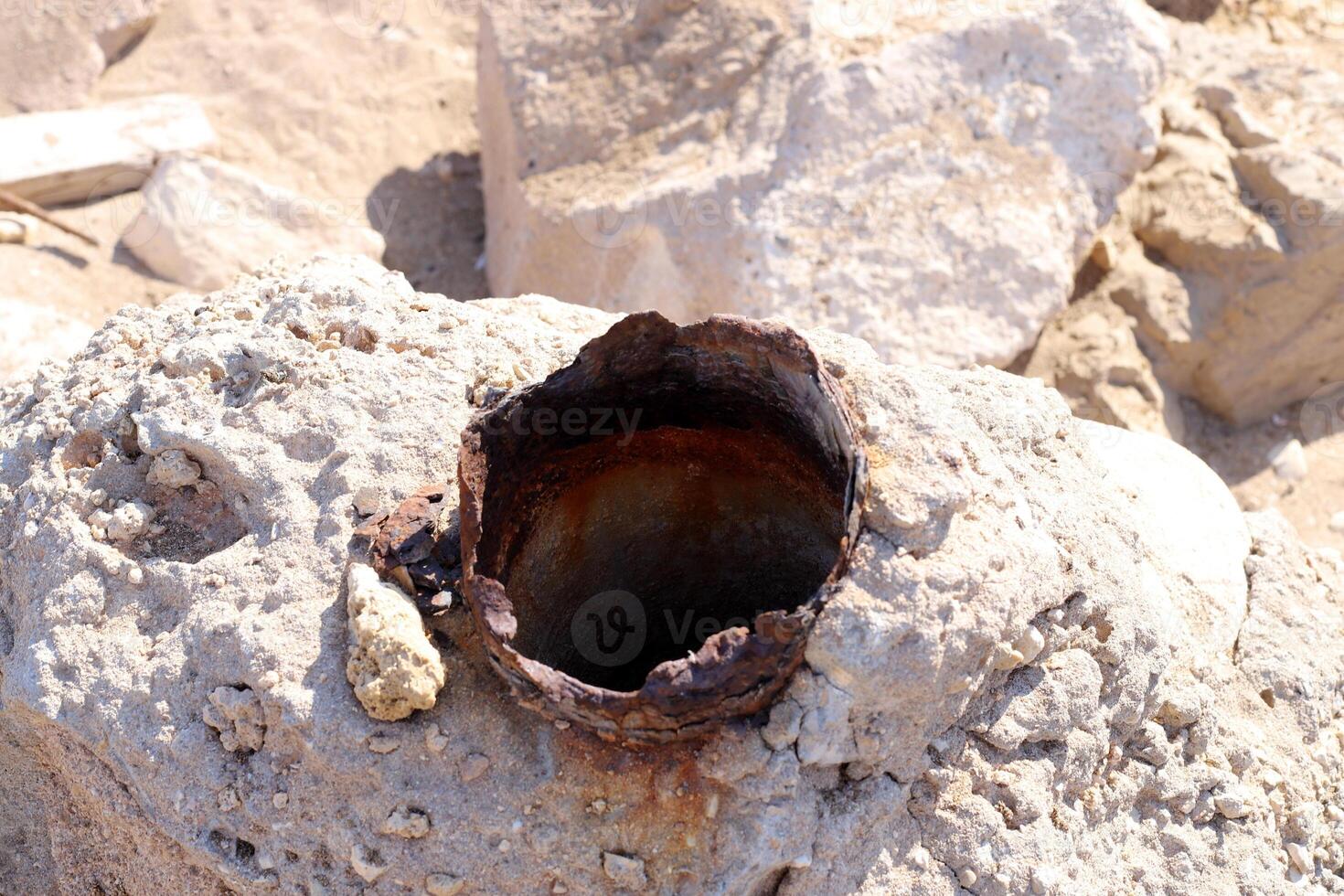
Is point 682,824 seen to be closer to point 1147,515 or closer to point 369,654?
point 369,654

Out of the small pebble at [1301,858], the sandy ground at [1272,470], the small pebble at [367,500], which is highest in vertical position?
the small pebble at [367,500]

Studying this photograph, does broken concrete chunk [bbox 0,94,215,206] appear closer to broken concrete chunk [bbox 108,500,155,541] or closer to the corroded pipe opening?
broken concrete chunk [bbox 108,500,155,541]

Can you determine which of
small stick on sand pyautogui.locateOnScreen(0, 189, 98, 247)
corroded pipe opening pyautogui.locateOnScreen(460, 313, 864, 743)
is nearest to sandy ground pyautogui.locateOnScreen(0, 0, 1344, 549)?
small stick on sand pyautogui.locateOnScreen(0, 189, 98, 247)

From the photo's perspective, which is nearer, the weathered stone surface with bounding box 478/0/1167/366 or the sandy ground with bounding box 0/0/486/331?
the weathered stone surface with bounding box 478/0/1167/366

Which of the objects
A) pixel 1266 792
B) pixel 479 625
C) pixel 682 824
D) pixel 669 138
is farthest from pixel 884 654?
pixel 669 138

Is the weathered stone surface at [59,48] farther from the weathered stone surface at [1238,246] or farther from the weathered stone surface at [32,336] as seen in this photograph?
the weathered stone surface at [1238,246]

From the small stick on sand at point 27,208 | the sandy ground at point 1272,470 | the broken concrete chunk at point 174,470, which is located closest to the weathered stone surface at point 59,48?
the small stick on sand at point 27,208
